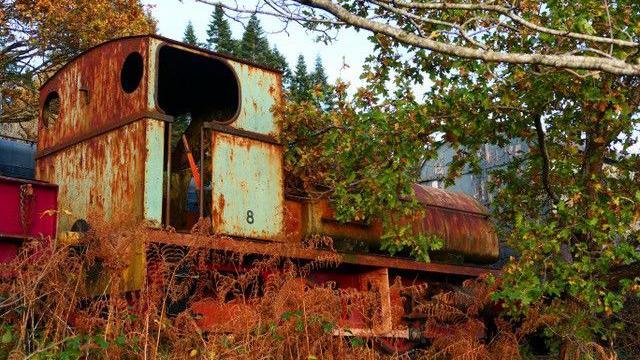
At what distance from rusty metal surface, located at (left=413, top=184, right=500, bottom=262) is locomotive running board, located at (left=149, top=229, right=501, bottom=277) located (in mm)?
635

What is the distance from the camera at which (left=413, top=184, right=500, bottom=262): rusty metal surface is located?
10070 mm

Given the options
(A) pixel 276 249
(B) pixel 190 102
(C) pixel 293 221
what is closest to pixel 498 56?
(A) pixel 276 249

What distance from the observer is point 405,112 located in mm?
8008

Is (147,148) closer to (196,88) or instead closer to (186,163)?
(186,163)

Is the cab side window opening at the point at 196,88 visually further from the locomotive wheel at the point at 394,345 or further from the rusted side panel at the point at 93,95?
the locomotive wheel at the point at 394,345

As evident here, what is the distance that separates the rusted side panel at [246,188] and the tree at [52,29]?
10462mm

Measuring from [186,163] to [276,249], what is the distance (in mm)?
2546

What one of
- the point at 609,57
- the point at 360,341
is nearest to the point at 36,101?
the point at 360,341

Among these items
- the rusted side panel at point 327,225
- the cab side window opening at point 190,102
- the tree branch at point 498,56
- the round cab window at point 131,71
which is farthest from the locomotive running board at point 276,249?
the tree branch at point 498,56

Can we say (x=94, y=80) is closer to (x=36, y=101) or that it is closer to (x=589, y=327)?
(x=589, y=327)

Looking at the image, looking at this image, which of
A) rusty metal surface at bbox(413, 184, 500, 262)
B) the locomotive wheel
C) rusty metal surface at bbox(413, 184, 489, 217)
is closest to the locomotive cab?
the locomotive wheel

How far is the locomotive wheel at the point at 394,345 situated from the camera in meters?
8.13

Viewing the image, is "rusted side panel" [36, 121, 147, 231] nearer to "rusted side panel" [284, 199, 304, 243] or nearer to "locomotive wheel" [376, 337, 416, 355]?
"rusted side panel" [284, 199, 304, 243]

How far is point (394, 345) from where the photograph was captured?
339 inches
